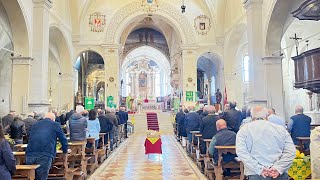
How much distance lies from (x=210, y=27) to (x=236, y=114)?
14202 millimetres

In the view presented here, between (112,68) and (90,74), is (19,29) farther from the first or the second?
(90,74)

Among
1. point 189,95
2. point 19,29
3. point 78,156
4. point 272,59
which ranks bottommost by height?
point 78,156

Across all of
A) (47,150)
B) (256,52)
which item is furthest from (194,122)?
(47,150)

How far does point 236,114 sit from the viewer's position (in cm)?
777

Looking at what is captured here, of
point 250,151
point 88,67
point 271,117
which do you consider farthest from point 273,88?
point 88,67

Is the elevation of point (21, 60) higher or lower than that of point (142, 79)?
lower

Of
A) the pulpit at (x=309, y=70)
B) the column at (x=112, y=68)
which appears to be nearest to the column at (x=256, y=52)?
Result: the pulpit at (x=309, y=70)

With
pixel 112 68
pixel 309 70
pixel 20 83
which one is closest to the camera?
pixel 309 70

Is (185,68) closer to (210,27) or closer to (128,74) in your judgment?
(210,27)

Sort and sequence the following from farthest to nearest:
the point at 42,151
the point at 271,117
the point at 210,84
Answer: the point at 210,84 < the point at 271,117 < the point at 42,151

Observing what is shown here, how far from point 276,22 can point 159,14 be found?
10707mm

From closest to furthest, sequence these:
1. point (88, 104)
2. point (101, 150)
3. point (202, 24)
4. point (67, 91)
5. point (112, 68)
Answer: point (101, 150)
point (88, 104)
point (67, 91)
point (112, 68)
point (202, 24)

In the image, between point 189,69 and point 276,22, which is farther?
point 189,69

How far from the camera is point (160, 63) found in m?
38.5
